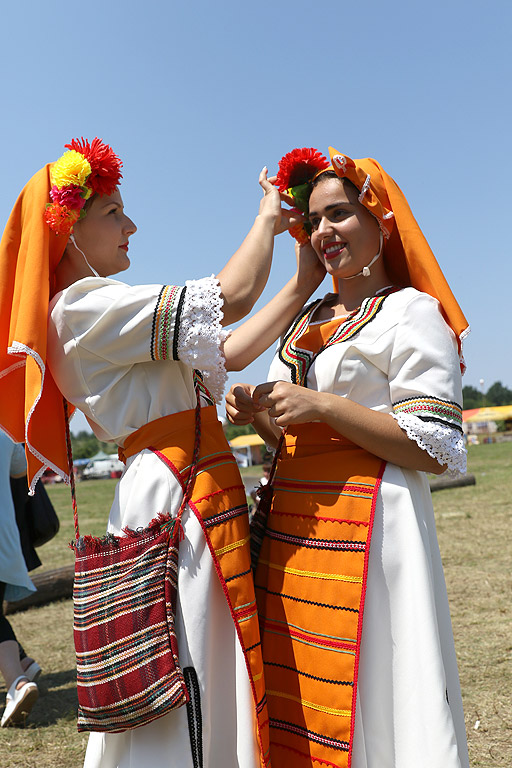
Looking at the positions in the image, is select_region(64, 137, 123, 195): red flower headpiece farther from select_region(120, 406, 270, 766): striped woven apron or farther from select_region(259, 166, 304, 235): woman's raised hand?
select_region(120, 406, 270, 766): striped woven apron

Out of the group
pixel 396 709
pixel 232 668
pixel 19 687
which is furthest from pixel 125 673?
pixel 19 687

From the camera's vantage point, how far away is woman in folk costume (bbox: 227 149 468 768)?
6.66 feet

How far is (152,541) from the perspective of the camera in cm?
199

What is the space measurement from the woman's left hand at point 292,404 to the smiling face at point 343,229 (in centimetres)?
55

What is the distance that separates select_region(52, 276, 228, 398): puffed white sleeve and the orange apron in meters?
0.49

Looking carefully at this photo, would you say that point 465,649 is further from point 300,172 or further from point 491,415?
point 491,415

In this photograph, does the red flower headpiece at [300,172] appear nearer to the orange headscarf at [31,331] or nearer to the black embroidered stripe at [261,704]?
the orange headscarf at [31,331]

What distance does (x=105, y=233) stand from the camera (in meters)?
2.40

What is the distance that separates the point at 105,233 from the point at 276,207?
23.4 inches

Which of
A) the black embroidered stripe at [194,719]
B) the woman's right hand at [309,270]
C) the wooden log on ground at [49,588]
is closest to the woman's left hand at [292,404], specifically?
the woman's right hand at [309,270]

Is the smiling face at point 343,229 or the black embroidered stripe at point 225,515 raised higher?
the smiling face at point 343,229

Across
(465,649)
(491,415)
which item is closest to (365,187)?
(465,649)

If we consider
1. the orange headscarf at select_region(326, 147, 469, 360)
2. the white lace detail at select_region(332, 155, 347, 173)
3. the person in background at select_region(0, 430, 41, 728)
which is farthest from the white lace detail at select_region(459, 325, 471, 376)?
the person in background at select_region(0, 430, 41, 728)

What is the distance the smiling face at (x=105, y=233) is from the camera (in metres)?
2.38
